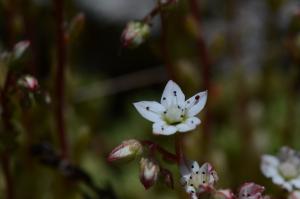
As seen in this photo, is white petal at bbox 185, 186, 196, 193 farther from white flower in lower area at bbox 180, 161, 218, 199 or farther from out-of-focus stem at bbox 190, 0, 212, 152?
out-of-focus stem at bbox 190, 0, 212, 152

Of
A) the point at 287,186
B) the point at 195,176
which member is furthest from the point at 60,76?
the point at 287,186

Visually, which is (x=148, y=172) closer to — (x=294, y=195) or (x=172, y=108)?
(x=172, y=108)

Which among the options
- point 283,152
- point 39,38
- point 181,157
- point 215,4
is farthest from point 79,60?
point 181,157

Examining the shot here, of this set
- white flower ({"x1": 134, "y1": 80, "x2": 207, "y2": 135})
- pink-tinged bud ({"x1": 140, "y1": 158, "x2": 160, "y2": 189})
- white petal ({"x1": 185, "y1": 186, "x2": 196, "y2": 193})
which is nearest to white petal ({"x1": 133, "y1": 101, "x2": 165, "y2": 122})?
white flower ({"x1": 134, "y1": 80, "x2": 207, "y2": 135})

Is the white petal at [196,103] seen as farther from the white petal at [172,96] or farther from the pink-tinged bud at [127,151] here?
the pink-tinged bud at [127,151]

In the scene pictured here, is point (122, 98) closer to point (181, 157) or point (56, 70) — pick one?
point (56, 70)

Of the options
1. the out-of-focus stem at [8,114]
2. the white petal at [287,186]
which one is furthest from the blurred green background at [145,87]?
the white petal at [287,186]
